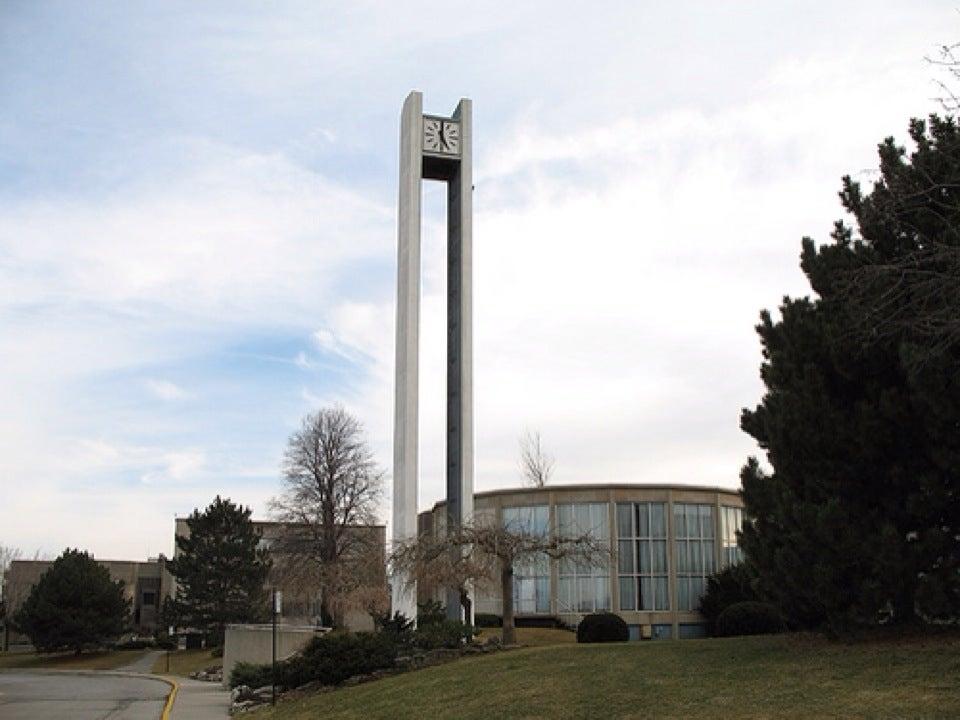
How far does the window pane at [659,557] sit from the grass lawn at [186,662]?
2214 centimetres

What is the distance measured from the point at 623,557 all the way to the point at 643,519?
2.26 m

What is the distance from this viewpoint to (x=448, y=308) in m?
47.6

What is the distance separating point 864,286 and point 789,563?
692cm

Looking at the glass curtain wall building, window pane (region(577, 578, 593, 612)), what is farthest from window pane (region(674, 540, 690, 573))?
window pane (region(577, 578, 593, 612))

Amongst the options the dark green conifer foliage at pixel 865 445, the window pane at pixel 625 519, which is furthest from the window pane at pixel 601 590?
the dark green conifer foliage at pixel 865 445

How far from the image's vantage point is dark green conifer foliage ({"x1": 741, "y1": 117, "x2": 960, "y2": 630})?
15672 millimetres

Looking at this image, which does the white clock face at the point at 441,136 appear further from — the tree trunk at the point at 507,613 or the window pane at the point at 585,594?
the tree trunk at the point at 507,613

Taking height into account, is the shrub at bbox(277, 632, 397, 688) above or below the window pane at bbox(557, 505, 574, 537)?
below

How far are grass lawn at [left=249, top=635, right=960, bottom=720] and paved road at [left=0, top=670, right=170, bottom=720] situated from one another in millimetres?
6293

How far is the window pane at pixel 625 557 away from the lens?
171ft

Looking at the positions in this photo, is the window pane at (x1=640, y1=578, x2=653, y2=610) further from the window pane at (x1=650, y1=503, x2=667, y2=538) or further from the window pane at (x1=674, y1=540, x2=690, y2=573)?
the window pane at (x1=650, y1=503, x2=667, y2=538)

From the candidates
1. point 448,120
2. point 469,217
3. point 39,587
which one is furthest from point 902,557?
point 39,587

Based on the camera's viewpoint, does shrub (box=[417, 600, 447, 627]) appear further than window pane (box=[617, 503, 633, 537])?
No

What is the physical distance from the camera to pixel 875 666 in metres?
15.1
